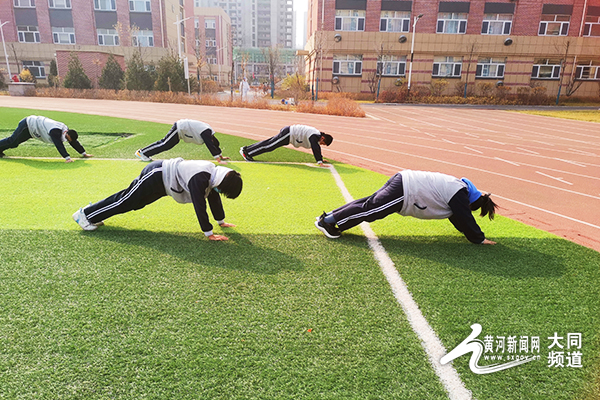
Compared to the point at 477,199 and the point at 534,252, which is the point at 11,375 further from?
the point at 534,252

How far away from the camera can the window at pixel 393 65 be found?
38344mm

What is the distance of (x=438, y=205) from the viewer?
14.0 ft

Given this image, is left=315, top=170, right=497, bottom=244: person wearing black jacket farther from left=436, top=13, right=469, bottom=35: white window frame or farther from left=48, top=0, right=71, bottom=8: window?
left=48, top=0, right=71, bottom=8: window

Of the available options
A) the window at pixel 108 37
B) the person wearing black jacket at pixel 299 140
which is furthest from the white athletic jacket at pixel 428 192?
the window at pixel 108 37

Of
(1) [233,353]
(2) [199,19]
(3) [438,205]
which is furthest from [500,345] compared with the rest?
(2) [199,19]

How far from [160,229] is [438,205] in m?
3.34

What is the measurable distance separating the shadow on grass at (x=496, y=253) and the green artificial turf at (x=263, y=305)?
1.0 inches

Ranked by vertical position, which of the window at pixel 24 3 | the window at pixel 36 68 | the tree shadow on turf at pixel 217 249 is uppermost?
the window at pixel 24 3

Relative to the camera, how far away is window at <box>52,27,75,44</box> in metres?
46.0

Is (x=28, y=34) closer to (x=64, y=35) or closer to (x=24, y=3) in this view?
(x=24, y=3)

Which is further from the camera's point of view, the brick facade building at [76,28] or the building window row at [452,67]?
the brick facade building at [76,28]

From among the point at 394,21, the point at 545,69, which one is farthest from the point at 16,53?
the point at 545,69

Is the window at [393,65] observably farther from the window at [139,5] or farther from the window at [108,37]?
the window at [108,37]

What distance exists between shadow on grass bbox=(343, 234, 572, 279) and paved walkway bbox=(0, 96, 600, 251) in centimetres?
69
